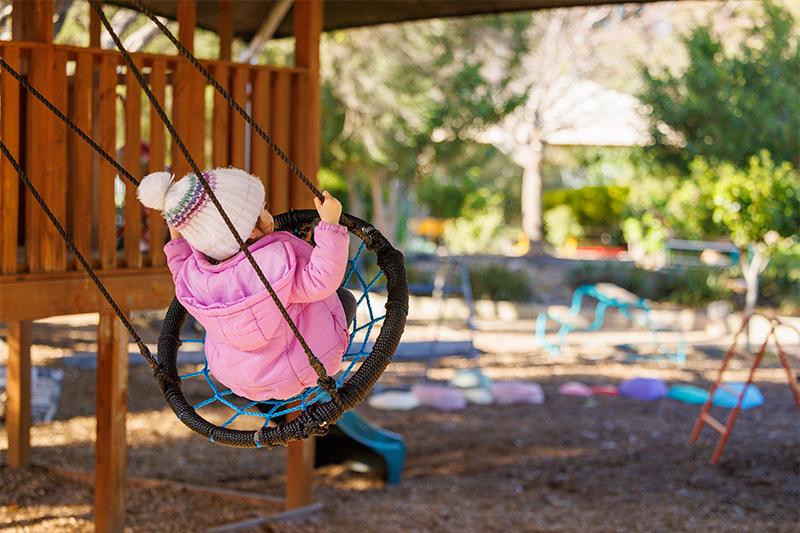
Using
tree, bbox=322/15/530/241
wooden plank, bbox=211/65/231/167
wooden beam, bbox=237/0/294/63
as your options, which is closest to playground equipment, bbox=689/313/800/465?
wooden plank, bbox=211/65/231/167

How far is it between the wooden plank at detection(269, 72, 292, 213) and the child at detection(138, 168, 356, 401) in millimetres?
2204

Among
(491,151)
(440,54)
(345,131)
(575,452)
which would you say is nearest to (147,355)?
(575,452)

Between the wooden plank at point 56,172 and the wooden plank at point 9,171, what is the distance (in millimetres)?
131

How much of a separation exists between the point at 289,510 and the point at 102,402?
131 centimetres

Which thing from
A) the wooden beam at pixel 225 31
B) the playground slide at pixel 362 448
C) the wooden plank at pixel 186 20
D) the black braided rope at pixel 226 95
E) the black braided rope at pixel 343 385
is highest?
the wooden beam at pixel 225 31

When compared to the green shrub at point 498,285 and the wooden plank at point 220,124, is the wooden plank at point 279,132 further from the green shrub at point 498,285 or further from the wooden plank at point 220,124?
the green shrub at point 498,285

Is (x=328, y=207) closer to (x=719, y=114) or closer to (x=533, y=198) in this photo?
(x=719, y=114)

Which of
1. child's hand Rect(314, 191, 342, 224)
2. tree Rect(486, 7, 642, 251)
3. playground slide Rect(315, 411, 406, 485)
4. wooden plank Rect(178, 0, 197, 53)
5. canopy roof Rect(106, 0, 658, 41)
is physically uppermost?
tree Rect(486, 7, 642, 251)

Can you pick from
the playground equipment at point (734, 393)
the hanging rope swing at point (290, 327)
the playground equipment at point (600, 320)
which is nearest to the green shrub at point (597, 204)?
the playground equipment at point (600, 320)

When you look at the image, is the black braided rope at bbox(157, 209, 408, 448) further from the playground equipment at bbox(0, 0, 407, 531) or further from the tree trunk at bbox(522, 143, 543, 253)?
the tree trunk at bbox(522, 143, 543, 253)

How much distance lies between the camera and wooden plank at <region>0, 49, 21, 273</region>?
4.21 meters

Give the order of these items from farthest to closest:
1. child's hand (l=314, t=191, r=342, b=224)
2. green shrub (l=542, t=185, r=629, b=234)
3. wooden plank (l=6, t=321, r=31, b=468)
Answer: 1. green shrub (l=542, t=185, r=629, b=234)
2. wooden plank (l=6, t=321, r=31, b=468)
3. child's hand (l=314, t=191, r=342, b=224)

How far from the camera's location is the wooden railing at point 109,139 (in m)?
4.32

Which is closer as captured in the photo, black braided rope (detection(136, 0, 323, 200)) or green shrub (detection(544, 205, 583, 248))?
black braided rope (detection(136, 0, 323, 200))
